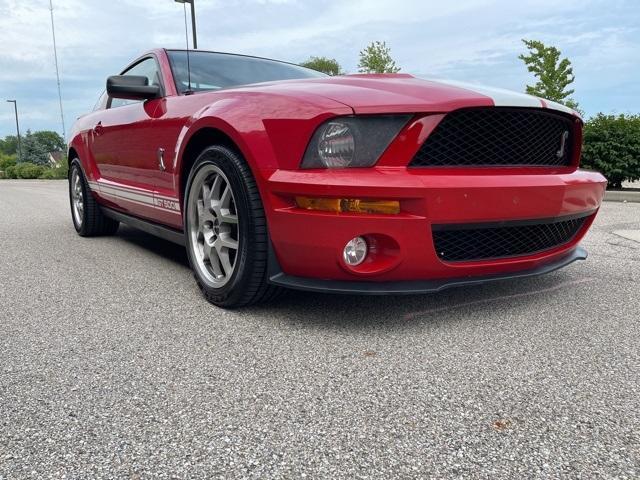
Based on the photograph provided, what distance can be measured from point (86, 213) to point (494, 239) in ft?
12.5

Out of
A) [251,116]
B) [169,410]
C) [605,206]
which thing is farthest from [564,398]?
[605,206]

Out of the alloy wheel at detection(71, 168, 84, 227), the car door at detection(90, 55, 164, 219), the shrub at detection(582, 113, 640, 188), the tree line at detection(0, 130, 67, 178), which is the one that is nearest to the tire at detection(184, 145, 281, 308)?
the car door at detection(90, 55, 164, 219)

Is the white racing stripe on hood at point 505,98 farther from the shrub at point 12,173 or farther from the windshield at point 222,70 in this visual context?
the shrub at point 12,173

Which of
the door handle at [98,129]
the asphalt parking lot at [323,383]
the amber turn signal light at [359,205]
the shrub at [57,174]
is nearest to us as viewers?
the asphalt parking lot at [323,383]

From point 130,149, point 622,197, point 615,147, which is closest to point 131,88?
point 130,149

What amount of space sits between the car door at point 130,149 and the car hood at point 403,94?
3.88 feet

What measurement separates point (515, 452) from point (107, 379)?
130cm

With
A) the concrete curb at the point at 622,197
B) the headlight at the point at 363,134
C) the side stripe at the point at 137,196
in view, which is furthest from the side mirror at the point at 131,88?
the concrete curb at the point at 622,197

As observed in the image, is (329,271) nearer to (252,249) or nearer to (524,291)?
(252,249)

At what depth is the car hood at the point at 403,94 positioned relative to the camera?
2.19m

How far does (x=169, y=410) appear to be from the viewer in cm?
168

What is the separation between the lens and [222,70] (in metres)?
3.60

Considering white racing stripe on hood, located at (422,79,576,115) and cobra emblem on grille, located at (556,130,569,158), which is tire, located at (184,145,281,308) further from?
cobra emblem on grille, located at (556,130,569,158)

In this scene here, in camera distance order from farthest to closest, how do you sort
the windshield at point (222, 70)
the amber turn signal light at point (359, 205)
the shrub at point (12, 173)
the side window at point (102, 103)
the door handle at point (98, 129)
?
the shrub at point (12, 173), the side window at point (102, 103), the door handle at point (98, 129), the windshield at point (222, 70), the amber turn signal light at point (359, 205)
